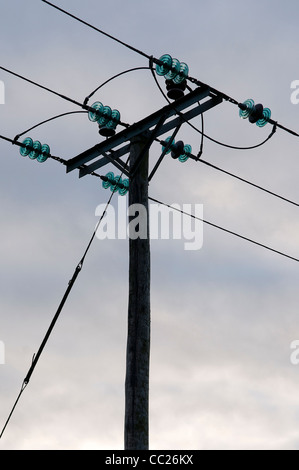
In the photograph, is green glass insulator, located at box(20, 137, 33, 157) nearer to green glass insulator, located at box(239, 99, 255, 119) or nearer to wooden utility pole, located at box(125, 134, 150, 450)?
wooden utility pole, located at box(125, 134, 150, 450)

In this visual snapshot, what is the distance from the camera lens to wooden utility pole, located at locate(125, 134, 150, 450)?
462 inches

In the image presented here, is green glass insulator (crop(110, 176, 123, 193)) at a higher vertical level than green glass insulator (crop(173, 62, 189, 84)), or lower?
higher

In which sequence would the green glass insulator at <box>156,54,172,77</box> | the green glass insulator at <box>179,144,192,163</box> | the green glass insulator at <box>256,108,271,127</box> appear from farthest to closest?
1. the green glass insulator at <box>179,144,192,163</box>
2. the green glass insulator at <box>256,108,271,127</box>
3. the green glass insulator at <box>156,54,172,77</box>

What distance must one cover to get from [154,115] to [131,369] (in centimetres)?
378

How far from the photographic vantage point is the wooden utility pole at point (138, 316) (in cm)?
1173

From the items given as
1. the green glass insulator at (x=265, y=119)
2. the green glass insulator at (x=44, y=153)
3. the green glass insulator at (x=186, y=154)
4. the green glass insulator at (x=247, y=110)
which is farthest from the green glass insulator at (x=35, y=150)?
the green glass insulator at (x=265, y=119)

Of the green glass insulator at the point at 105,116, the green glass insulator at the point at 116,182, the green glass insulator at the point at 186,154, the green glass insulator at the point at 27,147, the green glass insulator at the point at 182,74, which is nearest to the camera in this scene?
the green glass insulator at the point at 182,74

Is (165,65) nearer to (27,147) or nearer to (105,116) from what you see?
(105,116)

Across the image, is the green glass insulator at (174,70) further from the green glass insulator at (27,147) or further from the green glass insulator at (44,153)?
the green glass insulator at (27,147)

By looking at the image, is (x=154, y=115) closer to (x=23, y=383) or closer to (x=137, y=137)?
(x=137, y=137)

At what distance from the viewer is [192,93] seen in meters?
13.2

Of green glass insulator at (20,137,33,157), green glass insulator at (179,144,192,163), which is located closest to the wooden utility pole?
green glass insulator at (179,144,192,163)
